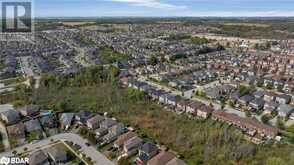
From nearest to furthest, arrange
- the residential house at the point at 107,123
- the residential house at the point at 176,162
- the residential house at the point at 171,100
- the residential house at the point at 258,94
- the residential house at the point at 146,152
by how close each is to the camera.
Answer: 1. the residential house at the point at 176,162
2. the residential house at the point at 146,152
3. the residential house at the point at 107,123
4. the residential house at the point at 171,100
5. the residential house at the point at 258,94

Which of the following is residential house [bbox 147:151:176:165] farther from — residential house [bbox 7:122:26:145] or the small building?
residential house [bbox 7:122:26:145]

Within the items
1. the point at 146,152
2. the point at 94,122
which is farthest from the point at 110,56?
the point at 146,152

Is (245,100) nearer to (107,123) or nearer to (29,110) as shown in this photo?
(107,123)

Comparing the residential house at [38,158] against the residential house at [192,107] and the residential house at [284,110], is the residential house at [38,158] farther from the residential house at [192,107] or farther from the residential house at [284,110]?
the residential house at [284,110]

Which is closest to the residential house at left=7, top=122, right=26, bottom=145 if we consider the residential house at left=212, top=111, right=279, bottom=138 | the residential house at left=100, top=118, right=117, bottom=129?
the residential house at left=100, top=118, right=117, bottom=129

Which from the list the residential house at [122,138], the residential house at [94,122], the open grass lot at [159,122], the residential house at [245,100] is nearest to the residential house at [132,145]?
the residential house at [122,138]

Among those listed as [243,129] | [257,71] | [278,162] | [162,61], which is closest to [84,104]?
[243,129]
